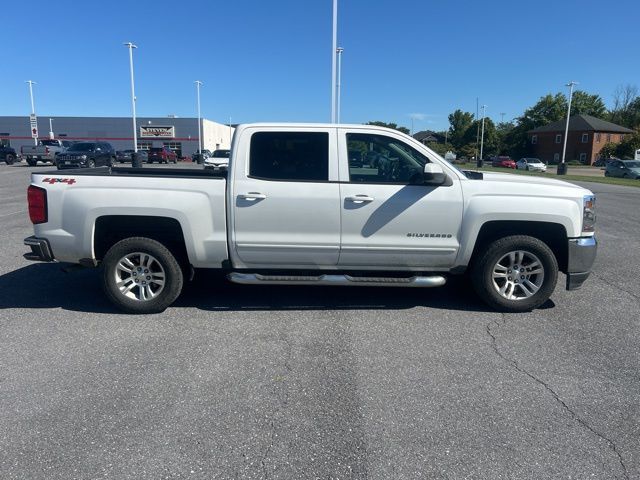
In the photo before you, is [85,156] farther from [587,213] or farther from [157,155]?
[587,213]

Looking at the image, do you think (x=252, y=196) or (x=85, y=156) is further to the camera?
(x=85, y=156)

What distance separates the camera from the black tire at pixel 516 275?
5406 mm

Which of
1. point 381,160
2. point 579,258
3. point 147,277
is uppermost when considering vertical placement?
point 381,160

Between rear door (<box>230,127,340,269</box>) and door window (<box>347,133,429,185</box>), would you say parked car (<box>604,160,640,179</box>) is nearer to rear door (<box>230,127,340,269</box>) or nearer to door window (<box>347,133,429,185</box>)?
door window (<box>347,133,429,185</box>)

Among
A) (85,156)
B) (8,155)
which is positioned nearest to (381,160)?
(85,156)

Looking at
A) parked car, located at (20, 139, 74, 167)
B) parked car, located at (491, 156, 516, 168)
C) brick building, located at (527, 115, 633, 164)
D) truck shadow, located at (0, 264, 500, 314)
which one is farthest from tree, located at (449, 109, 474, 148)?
truck shadow, located at (0, 264, 500, 314)

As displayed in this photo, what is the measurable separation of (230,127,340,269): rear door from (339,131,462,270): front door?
6.2 inches

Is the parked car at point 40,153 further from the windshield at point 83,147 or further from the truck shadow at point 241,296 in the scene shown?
the truck shadow at point 241,296

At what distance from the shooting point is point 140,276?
539 cm

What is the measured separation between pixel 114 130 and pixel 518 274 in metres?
74.1

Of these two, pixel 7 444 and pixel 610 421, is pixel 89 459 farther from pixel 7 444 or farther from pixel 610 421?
pixel 610 421

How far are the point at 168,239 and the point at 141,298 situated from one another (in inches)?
26.7

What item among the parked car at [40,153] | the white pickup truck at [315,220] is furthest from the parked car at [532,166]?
the white pickup truck at [315,220]

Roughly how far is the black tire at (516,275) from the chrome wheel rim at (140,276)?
11.1 ft
